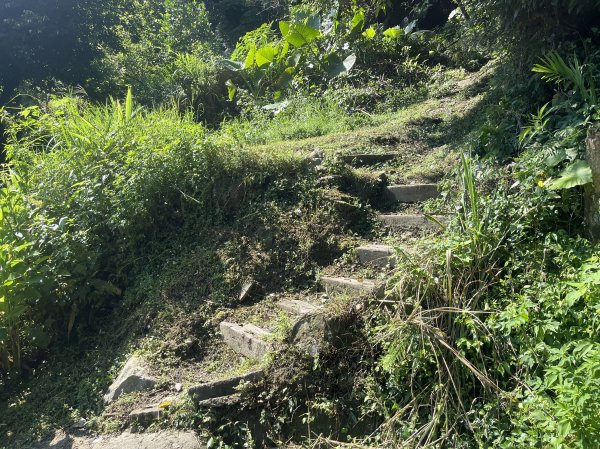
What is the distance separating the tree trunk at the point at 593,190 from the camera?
3.42 m

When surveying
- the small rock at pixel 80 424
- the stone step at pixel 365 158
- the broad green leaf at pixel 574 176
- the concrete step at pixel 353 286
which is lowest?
the small rock at pixel 80 424

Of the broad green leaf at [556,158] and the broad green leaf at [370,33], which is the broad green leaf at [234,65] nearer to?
the broad green leaf at [370,33]

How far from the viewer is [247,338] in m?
4.26

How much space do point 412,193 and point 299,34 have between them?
19.2ft

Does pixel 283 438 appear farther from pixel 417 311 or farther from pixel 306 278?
pixel 306 278

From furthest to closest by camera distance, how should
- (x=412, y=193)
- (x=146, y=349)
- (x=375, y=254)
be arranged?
1. (x=412, y=193)
2. (x=146, y=349)
3. (x=375, y=254)

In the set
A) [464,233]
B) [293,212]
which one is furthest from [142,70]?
[464,233]

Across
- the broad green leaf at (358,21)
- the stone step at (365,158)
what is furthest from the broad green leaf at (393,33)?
the stone step at (365,158)

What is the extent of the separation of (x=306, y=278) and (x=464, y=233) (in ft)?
4.95

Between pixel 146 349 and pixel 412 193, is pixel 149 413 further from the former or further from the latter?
pixel 412 193

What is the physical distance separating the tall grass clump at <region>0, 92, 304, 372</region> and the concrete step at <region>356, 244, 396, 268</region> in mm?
1422

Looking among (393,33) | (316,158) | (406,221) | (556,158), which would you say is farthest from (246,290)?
(393,33)

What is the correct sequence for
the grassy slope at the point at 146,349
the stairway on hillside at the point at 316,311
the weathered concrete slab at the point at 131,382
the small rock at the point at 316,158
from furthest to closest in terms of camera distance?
the small rock at the point at 316,158, the grassy slope at the point at 146,349, the weathered concrete slab at the point at 131,382, the stairway on hillside at the point at 316,311

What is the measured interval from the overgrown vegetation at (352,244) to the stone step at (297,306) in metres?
0.25
